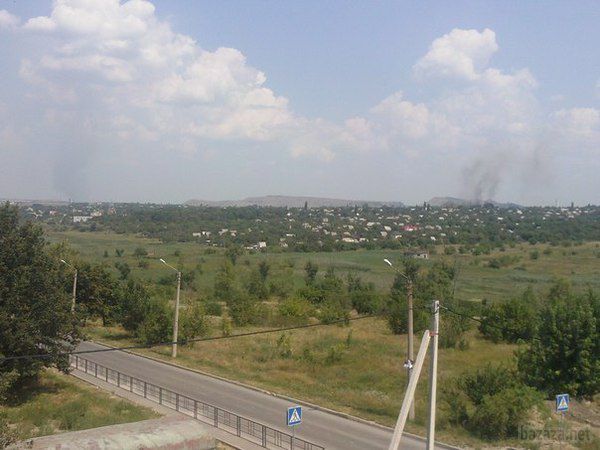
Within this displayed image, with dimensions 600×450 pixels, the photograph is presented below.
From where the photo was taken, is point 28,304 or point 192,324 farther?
point 192,324

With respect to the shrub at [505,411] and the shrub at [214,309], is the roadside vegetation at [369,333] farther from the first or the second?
the shrub at [214,309]

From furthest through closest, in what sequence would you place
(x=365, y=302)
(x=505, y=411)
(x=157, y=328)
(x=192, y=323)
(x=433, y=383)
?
(x=365, y=302) < (x=192, y=323) < (x=157, y=328) < (x=505, y=411) < (x=433, y=383)

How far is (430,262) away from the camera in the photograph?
290 ft

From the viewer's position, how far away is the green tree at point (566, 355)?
22.7 m

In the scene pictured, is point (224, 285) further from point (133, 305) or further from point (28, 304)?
point (28, 304)

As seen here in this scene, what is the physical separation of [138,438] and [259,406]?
8790mm

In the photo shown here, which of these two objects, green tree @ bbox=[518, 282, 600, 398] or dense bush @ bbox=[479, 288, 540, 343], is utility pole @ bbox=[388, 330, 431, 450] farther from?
dense bush @ bbox=[479, 288, 540, 343]

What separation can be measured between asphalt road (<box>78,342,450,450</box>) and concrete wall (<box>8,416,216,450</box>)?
4361mm

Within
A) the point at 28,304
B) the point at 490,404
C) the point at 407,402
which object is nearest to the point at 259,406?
the point at 490,404

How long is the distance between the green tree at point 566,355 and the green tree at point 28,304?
1847cm

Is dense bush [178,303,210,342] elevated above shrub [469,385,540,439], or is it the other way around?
shrub [469,385,540,439]

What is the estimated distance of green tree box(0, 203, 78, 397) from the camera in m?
22.3

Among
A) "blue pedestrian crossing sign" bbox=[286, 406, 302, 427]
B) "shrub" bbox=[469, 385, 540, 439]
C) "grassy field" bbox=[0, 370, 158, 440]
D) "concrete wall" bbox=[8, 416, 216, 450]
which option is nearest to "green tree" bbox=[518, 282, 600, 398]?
"shrub" bbox=[469, 385, 540, 439]

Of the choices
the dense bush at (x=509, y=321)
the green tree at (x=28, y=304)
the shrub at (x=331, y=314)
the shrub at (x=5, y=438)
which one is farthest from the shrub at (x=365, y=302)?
the shrub at (x=5, y=438)
